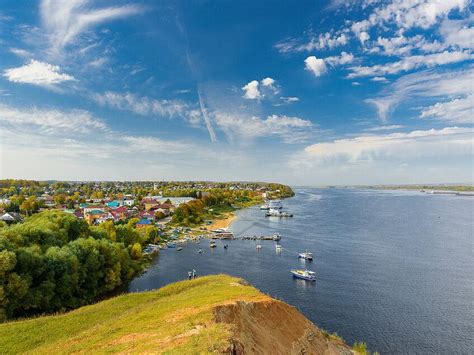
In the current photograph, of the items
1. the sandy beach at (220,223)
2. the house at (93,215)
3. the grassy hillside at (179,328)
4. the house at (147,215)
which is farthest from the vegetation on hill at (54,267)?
the sandy beach at (220,223)

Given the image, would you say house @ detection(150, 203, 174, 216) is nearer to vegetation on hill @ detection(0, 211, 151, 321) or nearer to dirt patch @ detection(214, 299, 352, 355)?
vegetation on hill @ detection(0, 211, 151, 321)

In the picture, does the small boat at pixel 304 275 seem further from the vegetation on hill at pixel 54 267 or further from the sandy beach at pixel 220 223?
the sandy beach at pixel 220 223

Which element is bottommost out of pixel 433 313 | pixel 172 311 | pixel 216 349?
pixel 433 313

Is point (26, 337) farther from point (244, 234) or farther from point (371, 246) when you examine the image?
point (244, 234)

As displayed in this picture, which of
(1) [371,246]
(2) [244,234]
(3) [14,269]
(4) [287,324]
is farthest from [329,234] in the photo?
(3) [14,269]

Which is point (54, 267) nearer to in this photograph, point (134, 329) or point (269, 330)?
point (134, 329)

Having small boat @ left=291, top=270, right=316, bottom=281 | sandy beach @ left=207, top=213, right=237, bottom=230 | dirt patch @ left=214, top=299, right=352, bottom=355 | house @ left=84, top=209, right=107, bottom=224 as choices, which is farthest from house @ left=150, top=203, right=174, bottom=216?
dirt patch @ left=214, top=299, right=352, bottom=355
